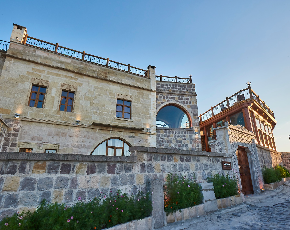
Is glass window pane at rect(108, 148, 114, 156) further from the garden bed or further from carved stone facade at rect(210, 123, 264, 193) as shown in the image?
the garden bed

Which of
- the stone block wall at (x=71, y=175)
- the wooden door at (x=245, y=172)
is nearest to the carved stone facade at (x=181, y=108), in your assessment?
the wooden door at (x=245, y=172)

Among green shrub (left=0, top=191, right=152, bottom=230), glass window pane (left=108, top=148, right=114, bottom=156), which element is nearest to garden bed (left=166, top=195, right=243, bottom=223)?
green shrub (left=0, top=191, right=152, bottom=230)

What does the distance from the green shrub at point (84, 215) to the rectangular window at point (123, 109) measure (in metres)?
7.47

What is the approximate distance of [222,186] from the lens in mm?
5844

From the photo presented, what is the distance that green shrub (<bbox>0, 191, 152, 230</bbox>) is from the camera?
262 cm

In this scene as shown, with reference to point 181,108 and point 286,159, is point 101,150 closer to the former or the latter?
point 181,108

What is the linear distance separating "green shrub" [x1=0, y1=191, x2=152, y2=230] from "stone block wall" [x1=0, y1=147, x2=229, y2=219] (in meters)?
0.18

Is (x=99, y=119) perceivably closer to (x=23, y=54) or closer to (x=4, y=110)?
(x=4, y=110)

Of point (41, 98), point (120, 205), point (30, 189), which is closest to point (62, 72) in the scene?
point (41, 98)

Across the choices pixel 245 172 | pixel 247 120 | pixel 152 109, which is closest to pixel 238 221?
pixel 245 172

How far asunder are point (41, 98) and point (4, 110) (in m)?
1.73

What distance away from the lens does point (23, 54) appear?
926 cm

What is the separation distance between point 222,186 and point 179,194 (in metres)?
2.32

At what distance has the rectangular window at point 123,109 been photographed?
10956mm
